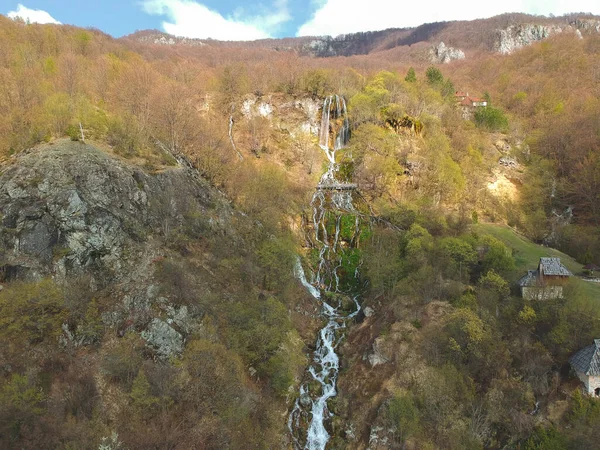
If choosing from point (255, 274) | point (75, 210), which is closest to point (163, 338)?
point (255, 274)

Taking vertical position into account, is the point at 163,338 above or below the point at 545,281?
below

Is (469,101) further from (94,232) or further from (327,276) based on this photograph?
(94,232)

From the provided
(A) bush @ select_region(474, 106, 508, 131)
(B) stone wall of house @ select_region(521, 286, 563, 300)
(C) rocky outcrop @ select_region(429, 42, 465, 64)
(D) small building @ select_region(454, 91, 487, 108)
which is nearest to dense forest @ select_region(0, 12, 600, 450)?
(B) stone wall of house @ select_region(521, 286, 563, 300)

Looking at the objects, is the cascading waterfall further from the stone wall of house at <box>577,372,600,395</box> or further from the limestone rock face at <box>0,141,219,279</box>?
the limestone rock face at <box>0,141,219,279</box>

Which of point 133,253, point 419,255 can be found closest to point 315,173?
point 419,255

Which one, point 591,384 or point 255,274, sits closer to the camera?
point 591,384

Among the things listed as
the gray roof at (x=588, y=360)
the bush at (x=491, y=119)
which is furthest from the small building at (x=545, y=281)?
the bush at (x=491, y=119)
